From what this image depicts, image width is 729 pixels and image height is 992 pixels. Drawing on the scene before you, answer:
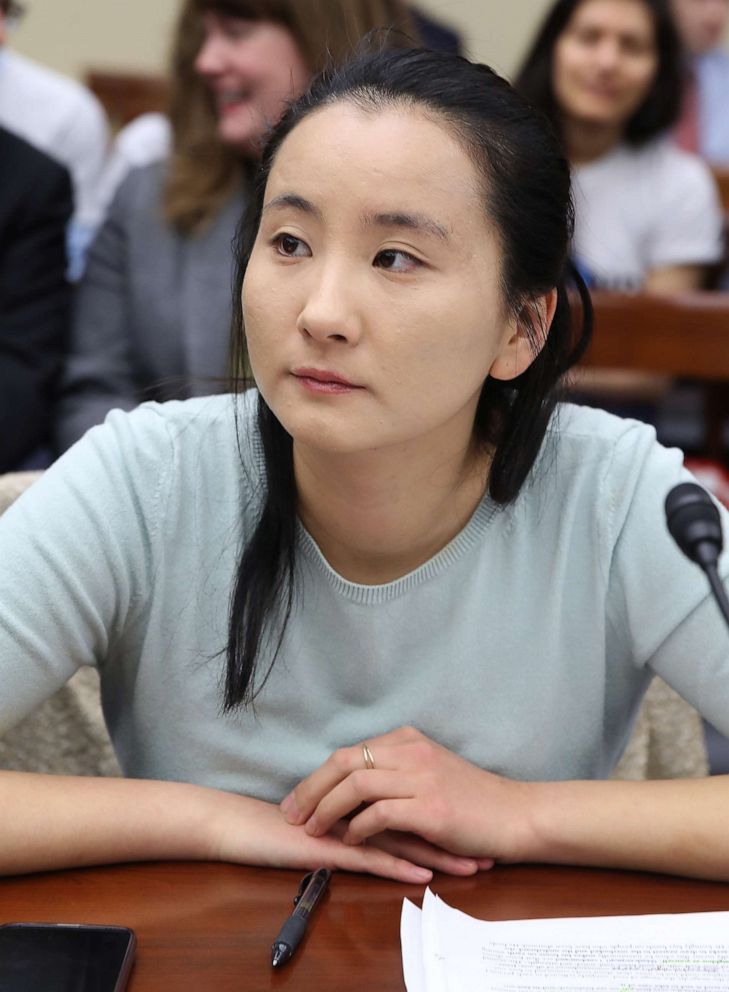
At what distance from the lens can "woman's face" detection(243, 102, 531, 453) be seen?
3.38 feet

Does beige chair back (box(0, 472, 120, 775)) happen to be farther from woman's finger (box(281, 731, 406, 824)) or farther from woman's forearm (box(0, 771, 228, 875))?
woman's finger (box(281, 731, 406, 824))

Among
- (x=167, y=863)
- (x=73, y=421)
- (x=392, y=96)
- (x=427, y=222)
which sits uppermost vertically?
(x=392, y=96)

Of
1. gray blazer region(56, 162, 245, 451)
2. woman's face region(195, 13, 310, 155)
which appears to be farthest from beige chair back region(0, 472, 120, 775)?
woman's face region(195, 13, 310, 155)

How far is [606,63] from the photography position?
307 cm

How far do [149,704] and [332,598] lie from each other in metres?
0.20

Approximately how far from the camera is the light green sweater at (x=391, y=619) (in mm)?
1207

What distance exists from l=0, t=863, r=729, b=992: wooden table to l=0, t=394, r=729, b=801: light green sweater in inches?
6.8

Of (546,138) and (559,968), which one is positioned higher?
(546,138)

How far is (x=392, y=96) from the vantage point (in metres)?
1.07

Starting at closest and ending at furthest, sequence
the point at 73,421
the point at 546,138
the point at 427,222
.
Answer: the point at 427,222 → the point at 546,138 → the point at 73,421

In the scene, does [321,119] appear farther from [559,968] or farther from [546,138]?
[559,968]

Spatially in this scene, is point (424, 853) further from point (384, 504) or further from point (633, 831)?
point (384, 504)

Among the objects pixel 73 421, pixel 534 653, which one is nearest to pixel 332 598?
pixel 534 653

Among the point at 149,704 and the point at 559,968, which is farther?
the point at 149,704
